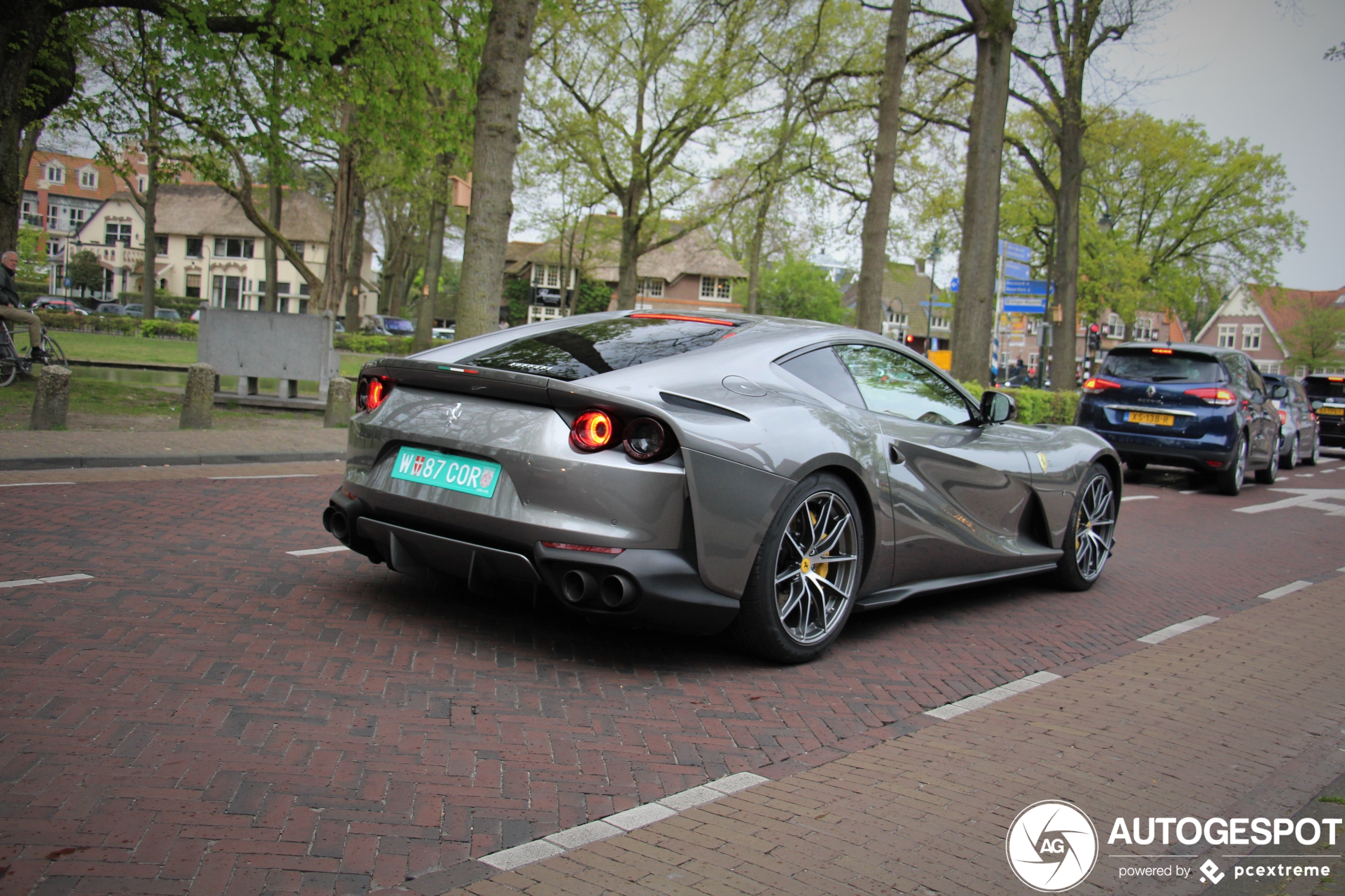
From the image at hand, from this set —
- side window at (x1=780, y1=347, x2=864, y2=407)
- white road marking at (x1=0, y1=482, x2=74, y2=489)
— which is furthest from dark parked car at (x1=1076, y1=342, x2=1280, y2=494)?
white road marking at (x1=0, y1=482, x2=74, y2=489)

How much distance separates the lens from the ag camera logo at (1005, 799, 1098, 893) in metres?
2.76

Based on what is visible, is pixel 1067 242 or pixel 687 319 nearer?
pixel 687 319

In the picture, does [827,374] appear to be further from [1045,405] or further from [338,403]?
[1045,405]

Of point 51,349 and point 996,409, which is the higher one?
point 996,409

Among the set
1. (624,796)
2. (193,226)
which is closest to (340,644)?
(624,796)

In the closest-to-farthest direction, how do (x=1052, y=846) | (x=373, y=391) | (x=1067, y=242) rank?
(x=1052, y=846) → (x=373, y=391) → (x=1067, y=242)

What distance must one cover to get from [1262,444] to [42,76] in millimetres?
17683

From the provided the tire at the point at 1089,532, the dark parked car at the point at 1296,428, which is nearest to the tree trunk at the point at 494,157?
the tire at the point at 1089,532

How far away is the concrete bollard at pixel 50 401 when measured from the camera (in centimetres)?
998

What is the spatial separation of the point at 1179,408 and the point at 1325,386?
557 inches

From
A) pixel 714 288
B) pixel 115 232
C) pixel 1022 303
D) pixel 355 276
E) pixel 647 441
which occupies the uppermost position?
pixel 115 232

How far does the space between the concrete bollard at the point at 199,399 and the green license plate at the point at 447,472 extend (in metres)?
8.00

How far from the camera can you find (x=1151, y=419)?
13016mm

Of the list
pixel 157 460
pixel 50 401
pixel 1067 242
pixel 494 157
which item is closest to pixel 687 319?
pixel 157 460
